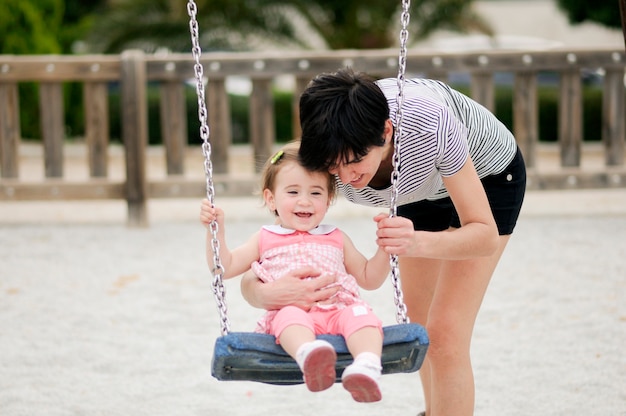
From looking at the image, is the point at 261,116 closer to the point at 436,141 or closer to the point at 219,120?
the point at 219,120

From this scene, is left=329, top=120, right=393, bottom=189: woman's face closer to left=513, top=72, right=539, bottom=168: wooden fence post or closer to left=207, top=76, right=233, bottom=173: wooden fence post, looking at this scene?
left=207, top=76, right=233, bottom=173: wooden fence post

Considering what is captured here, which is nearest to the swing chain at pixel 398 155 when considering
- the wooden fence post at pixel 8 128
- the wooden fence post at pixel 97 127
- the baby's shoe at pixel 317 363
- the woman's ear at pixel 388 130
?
the woman's ear at pixel 388 130

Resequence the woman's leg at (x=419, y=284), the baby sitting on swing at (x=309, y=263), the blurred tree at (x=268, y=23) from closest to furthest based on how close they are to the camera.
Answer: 1. the baby sitting on swing at (x=309, y=263)
2. the woman's leg at (x=419, y=284)
3. the blurred tree at (x=268, y=23)

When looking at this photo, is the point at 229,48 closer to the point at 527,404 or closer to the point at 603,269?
the point at 603,269

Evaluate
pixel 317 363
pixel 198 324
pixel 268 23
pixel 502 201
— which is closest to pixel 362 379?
pixel 317 363

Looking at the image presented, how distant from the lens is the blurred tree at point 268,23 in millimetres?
13367

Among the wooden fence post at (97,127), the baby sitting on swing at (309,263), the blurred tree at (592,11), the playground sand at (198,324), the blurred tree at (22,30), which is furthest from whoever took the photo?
the blurred tree at (22,30)

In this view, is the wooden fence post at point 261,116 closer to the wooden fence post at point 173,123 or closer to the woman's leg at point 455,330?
the wooden fence post at point 173,123

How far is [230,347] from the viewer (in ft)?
8.34

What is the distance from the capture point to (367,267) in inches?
115

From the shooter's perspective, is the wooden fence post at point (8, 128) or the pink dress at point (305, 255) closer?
the pink dress at point (305, 255)

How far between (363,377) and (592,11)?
1260 cm

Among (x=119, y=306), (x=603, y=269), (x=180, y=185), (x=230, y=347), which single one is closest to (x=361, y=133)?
(x=230, y=347)

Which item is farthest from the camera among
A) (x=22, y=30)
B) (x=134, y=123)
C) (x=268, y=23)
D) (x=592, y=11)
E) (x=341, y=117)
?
(x=22, y=30)
